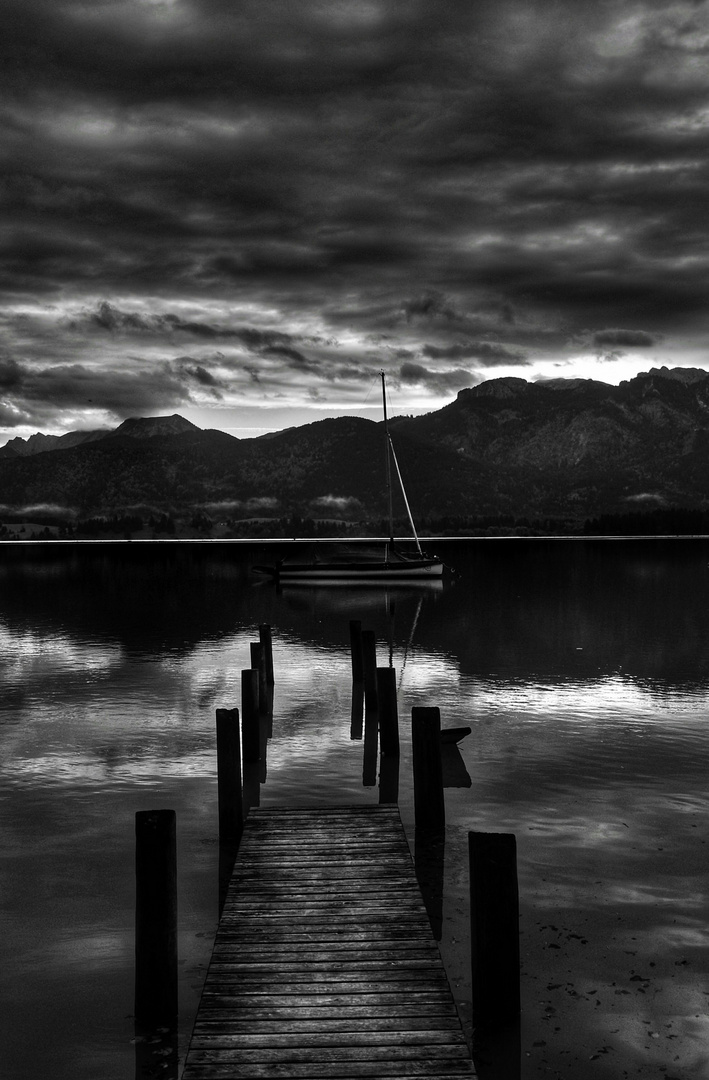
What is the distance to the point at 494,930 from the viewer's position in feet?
28.9

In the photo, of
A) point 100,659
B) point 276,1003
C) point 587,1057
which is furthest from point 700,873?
point 100,659

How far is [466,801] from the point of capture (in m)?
17.5

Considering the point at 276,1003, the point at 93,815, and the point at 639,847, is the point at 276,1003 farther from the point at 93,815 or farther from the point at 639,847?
the point at 93,815

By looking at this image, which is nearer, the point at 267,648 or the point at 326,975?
the point at 326,975

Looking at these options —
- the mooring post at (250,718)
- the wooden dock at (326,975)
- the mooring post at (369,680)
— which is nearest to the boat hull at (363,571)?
the mooring post at (369,680)

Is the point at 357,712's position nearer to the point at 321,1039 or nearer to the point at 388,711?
the point at 388,711

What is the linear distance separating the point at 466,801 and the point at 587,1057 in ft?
28.6

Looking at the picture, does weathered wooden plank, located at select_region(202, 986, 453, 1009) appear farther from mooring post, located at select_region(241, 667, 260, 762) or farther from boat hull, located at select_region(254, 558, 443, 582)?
boat hull, located at select_region(254, 558, 443, 582)

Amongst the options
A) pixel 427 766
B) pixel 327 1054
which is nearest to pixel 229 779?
pixel 427 766

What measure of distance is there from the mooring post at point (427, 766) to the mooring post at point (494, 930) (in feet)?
16.3

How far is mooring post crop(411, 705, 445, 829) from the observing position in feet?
46.5

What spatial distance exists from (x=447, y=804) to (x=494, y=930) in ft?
27.8

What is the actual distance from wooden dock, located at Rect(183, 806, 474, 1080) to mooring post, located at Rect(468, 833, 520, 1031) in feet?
1.67

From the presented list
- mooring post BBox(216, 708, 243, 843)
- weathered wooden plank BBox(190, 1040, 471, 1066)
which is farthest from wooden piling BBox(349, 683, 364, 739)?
weathered wooden plank BBox(190, 1040, 471, 1066)
